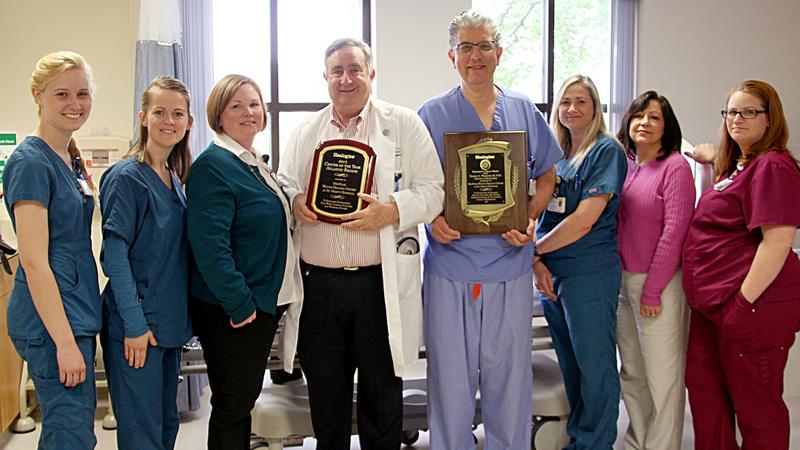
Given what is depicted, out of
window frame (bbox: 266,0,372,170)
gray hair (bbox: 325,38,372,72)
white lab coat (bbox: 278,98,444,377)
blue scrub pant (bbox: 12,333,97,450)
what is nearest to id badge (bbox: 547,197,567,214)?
white lab coat (bbox: 278,98,444,377)

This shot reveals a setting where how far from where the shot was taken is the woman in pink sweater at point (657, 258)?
2.62 m

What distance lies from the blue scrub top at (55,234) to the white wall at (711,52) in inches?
155

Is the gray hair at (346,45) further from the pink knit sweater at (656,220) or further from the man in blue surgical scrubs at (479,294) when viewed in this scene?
the pink knit sweater at (656,220)

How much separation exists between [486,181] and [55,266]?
1383mm

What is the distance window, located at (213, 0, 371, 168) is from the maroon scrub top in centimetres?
277

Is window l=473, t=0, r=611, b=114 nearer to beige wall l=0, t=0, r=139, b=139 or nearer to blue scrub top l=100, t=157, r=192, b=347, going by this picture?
beige wall l=0, t=0, r=139, b=139

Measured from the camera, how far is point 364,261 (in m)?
2.24

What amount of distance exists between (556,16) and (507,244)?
3.08 metres

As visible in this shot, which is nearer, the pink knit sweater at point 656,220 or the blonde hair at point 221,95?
the blonde hair at point 221,95

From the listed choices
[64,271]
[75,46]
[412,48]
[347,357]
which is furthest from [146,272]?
[412,48]

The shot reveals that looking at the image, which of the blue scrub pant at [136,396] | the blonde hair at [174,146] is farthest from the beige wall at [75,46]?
the blue scrub pant at [136,396]

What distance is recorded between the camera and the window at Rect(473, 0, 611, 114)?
16.2 feet

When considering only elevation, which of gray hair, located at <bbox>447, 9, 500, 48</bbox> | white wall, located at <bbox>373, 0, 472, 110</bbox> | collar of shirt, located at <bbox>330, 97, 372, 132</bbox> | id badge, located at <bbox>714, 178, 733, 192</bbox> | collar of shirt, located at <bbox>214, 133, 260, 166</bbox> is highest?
white wall, located at <bbox>373, 0, 472, 110</bbox>

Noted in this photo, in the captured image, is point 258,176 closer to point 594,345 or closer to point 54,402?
point 54,402
